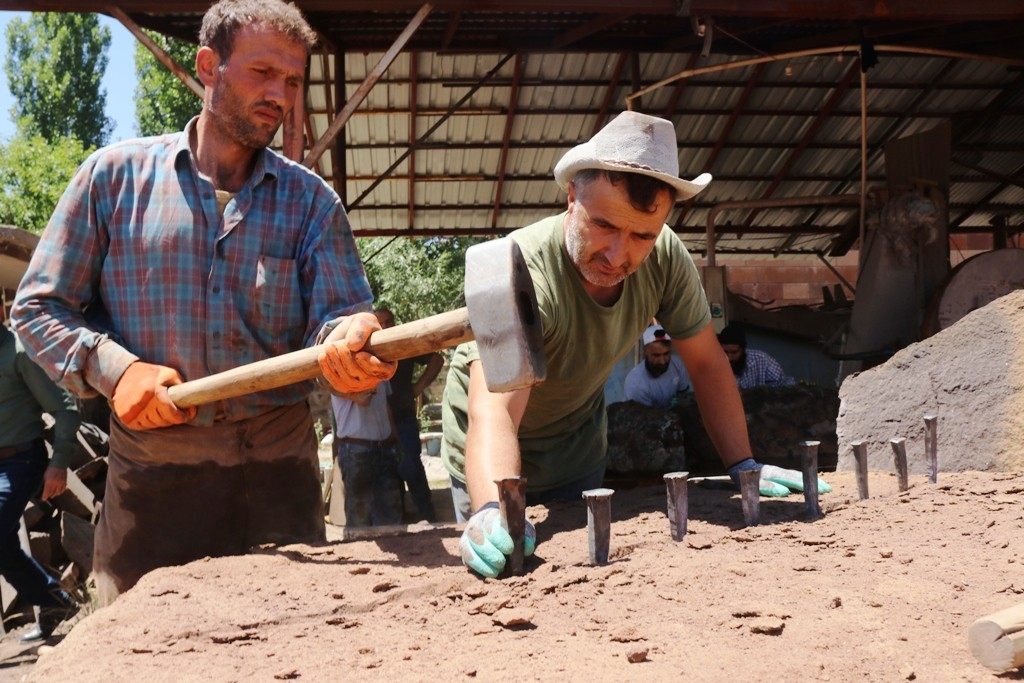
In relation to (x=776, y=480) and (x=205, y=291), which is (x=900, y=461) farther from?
(x=205, y=291)

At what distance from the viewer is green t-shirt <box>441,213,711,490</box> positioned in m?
2.67

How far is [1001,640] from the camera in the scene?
160 centimetres

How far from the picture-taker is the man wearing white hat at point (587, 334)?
2496 millimetres

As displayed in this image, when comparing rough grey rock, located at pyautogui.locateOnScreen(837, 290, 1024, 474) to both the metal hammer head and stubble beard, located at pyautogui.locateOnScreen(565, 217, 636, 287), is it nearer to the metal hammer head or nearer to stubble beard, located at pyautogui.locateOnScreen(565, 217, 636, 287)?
stubble beard, located at pyautogui.locateOnScreen(565, 217, 636, 287)

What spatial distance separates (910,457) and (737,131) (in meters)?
7.62

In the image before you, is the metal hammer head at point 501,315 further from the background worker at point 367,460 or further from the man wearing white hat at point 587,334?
the background worker at point 367,460

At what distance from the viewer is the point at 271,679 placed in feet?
5.62

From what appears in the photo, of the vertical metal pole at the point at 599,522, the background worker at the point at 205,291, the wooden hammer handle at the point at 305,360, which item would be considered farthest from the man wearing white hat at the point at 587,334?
the background worker at the point at 205,291

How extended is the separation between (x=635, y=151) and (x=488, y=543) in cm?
99

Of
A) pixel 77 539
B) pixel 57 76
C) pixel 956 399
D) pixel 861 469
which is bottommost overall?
pixel 77 539

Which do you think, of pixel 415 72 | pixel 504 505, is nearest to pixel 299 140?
pixel 415 72

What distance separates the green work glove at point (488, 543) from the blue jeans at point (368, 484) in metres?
5.04

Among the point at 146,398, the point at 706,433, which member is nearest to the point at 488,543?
the point at 146,398

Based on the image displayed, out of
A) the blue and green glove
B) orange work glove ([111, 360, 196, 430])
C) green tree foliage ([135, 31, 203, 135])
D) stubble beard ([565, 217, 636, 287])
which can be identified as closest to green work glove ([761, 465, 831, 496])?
the blue and green glove
